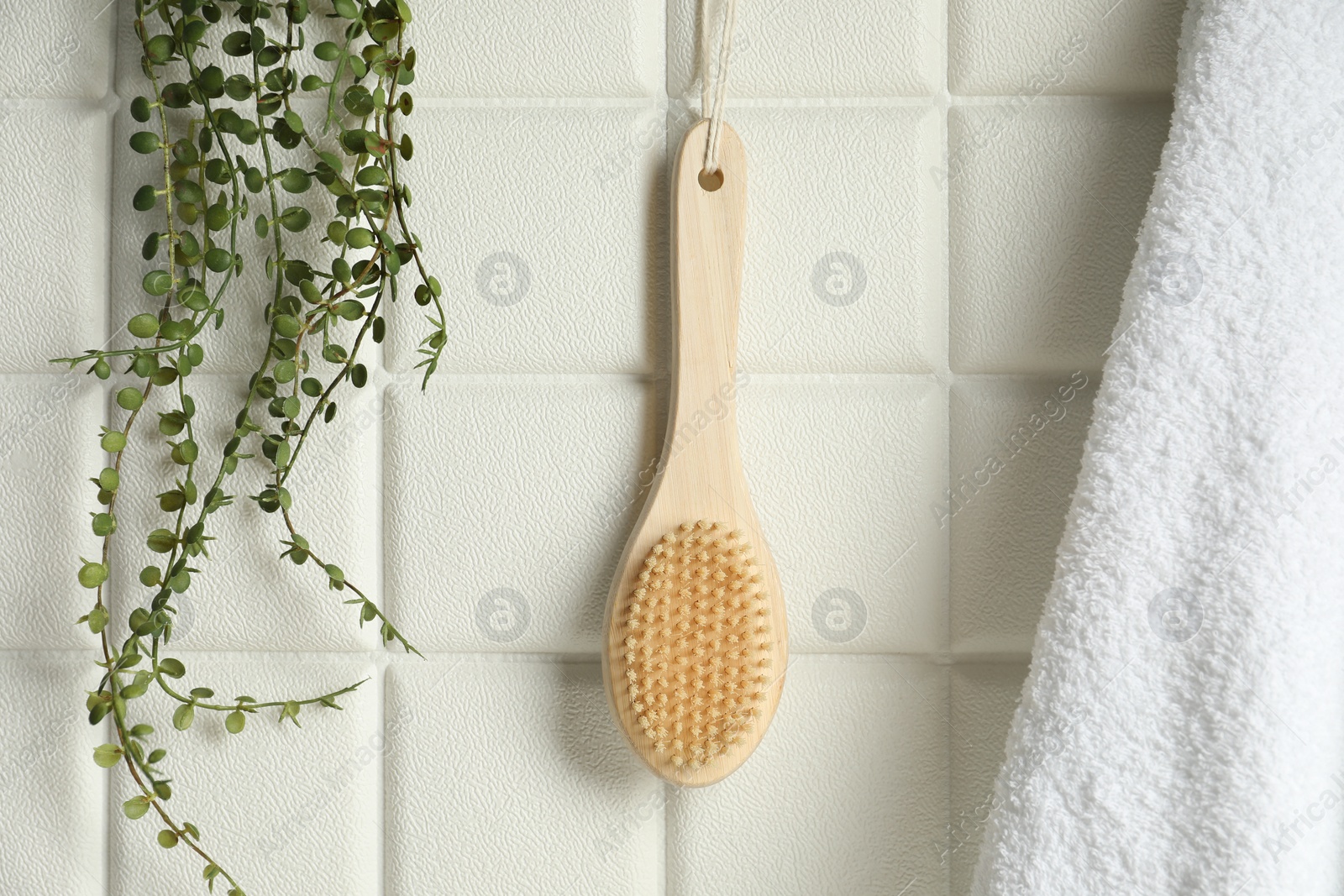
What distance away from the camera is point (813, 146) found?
47 centimetres

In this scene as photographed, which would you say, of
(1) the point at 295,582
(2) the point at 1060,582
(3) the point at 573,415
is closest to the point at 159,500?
(1) the point at 295,582

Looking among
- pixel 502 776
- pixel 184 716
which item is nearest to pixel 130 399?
pixel 184 716

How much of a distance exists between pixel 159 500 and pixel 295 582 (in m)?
0.08

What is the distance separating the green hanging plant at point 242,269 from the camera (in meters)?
0.44

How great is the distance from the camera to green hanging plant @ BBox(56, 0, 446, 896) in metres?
0.44

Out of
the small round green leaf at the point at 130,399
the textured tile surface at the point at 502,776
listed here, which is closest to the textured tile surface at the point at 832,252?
the textured tile surface at the point at 502,776

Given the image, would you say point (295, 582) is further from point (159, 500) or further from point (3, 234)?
point (3, 234)

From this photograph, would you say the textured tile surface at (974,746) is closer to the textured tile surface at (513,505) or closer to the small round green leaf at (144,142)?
the textured tile surface at (513,505)

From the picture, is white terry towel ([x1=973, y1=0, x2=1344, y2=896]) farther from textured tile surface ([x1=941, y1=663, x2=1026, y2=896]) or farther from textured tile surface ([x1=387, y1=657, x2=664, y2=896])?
textured tile surface ([x1=387, y1=657, x2=664, y2=896])

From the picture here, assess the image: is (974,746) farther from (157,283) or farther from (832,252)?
(157,283)

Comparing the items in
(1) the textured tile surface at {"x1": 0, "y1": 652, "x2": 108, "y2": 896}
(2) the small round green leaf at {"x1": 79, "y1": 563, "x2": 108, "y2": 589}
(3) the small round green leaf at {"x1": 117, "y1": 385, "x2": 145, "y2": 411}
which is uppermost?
(3) the small round green leaf at {"x1": 117, "y1": 385, "x2": 145, "y2": 411}

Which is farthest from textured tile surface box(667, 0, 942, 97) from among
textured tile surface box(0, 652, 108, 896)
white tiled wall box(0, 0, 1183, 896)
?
textured tile surface box(0, 652, 108, 896)

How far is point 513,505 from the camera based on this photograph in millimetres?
479

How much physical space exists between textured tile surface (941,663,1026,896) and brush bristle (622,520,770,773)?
118 millimetres
